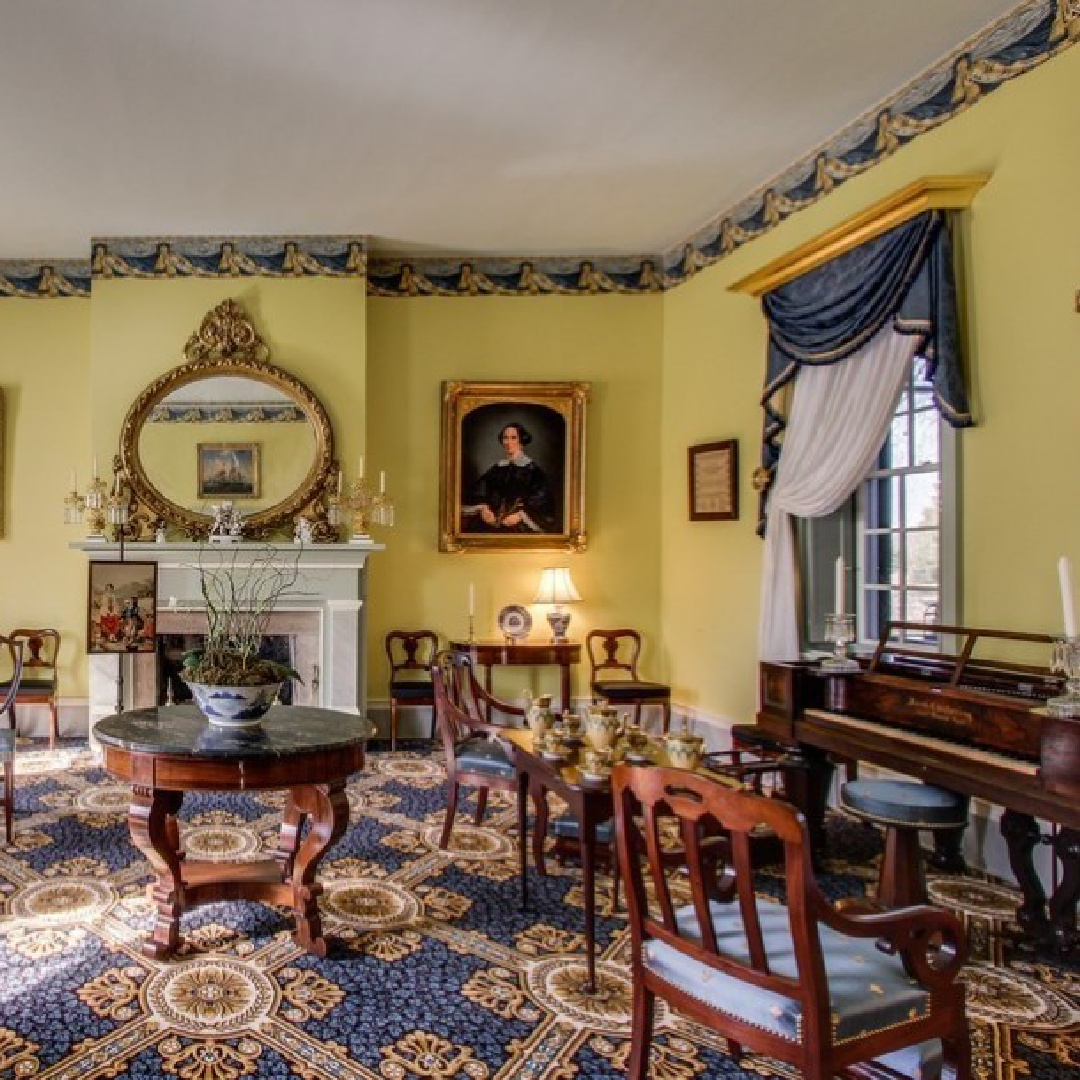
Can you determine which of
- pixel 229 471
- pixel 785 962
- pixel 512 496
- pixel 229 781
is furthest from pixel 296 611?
pixel 785 962

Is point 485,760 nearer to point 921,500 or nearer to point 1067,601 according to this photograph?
point 1067,601

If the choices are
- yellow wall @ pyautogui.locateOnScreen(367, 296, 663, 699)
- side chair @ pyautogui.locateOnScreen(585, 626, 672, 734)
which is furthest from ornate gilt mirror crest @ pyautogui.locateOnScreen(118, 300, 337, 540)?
side chair @ pyautogui.locateOnScreen(585, 626, 672, 734)

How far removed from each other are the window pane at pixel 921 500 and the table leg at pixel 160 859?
378 cm

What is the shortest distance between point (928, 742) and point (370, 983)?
2108mm

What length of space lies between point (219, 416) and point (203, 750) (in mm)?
4333

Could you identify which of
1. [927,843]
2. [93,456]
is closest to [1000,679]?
[927,843]

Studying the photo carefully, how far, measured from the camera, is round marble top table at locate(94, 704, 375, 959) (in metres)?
3.03

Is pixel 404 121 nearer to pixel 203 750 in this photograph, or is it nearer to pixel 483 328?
pixel 483 328

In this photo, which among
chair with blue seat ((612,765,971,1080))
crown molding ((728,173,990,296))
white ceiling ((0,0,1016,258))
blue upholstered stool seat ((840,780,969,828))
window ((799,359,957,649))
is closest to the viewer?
chair with blue seat ((612,765,971,1080))

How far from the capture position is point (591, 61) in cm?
432

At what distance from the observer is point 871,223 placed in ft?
14.7

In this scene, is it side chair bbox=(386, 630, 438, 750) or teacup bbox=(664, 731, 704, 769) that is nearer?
teacup bbox=(664, 731, 704, 769)

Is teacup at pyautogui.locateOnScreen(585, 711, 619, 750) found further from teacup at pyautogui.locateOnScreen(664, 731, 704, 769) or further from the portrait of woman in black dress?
the portrait of woman in black dress

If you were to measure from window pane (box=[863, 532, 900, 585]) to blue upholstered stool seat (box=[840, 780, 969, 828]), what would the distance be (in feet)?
5.94
